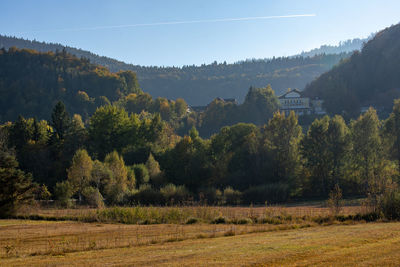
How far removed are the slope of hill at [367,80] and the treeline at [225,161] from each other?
57033 millimetres

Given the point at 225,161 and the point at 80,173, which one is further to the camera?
the point at 225,161

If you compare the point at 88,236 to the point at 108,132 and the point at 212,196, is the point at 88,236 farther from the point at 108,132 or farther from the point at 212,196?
the point at 108,132

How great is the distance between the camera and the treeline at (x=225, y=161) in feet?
190

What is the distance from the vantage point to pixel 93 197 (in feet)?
159

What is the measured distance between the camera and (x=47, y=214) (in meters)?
37.6

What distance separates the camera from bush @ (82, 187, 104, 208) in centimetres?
4758

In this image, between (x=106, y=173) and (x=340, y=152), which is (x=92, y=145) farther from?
(x=340, y=152)

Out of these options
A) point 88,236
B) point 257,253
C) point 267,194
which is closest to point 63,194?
point 88,236

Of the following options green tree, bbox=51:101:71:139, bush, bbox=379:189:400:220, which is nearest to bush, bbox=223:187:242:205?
bush, bbox=379:189:400:220

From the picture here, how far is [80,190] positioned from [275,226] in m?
34.3

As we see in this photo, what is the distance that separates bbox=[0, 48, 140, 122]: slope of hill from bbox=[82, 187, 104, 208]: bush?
94.8 m

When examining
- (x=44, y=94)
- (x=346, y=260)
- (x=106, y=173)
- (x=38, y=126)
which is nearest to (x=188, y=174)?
(x=106, y=173)

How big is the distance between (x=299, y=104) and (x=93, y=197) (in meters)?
99.6

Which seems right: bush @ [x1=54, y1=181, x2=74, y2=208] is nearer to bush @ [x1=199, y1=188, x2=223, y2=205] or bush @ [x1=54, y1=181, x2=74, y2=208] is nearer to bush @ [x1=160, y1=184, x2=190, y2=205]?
bush @ [x1=160, y1=184, x2=190, y2=205]
